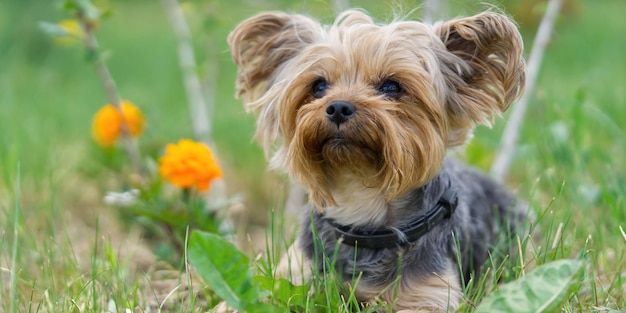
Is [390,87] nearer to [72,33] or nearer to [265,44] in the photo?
[265,44]

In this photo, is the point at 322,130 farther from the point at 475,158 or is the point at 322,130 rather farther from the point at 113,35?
the point at 113,35

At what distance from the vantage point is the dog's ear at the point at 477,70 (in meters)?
3.44

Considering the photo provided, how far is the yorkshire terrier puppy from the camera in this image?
3316 mm

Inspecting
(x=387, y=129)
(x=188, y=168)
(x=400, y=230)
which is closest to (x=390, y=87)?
(x=387, y=129)

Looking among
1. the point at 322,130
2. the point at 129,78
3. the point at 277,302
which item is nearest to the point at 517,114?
the point at 322,130

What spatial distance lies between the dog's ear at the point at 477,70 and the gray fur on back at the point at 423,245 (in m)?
0.30

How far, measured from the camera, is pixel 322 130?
3.26 meters

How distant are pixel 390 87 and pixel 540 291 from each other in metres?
1.17

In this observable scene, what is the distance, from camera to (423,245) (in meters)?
3.49

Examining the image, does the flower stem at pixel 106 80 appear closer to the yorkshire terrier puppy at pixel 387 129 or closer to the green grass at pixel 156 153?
the green grass at pixel 156 153

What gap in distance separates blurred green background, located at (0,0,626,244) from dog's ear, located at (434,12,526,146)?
252 millimetres

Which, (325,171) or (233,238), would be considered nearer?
(325,171)

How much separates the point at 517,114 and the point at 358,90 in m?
2.23

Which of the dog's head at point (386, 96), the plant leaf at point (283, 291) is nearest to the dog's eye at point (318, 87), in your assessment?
the dog's head at point (386, 96)
